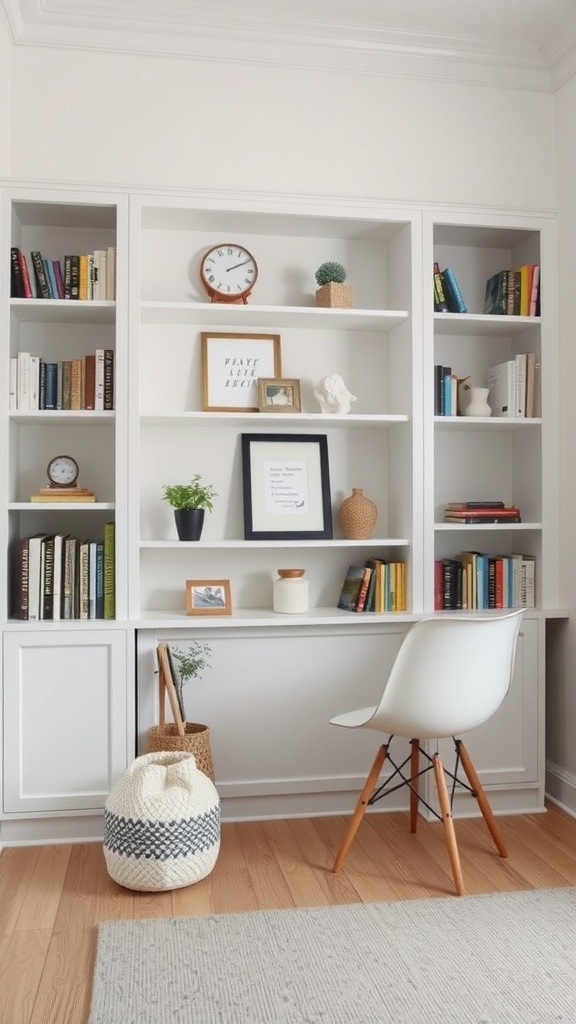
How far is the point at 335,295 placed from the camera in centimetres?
329

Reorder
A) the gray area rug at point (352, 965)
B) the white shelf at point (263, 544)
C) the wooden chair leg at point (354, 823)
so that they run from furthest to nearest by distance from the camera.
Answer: the white shelf at point (263, 544)
the wooden chair leg at point (354, 823)
the gray area rug at point (352, 965)

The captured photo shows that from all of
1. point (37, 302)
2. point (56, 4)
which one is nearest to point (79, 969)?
point (37, 302)

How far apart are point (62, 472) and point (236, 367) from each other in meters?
0.78

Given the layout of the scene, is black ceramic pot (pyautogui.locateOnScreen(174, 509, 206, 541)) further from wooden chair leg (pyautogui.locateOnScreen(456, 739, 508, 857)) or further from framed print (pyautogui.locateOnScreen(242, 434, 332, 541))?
wooden chair leg (pyautogui.locateOnScreen(456, 739, 508, 857))

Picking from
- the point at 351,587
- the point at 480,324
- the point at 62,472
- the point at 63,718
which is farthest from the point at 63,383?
the point at 480,324

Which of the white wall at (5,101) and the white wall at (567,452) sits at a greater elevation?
the white wall at (5,101)

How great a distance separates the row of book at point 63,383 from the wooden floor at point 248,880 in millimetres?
1548

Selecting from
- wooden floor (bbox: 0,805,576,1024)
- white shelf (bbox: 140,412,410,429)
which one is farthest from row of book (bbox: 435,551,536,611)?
wooden floor (bbox: 0,805,576,1024)

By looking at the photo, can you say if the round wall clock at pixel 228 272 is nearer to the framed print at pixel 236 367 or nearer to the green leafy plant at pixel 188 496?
the framed print at pixel 236 367

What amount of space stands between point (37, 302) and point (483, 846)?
2.42 metres

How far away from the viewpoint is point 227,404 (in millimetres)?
3373

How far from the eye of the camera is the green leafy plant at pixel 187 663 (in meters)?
3.05

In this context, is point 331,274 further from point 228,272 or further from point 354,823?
point 354,823

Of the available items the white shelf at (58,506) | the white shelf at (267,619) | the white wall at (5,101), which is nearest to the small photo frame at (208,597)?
the white shelf at (267,619)
